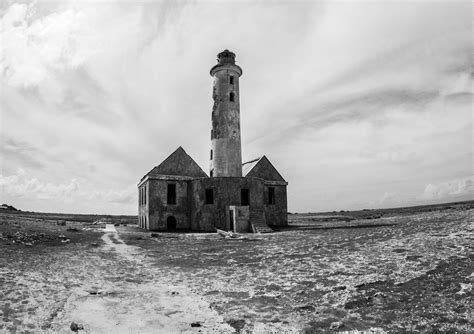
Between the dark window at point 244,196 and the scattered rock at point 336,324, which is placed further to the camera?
the dark window at point 244,196

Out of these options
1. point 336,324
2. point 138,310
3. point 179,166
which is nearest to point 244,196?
point 179,166

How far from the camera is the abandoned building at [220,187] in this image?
29.2m

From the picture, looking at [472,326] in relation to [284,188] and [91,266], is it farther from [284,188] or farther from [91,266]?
[284,188]

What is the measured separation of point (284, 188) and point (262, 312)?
28.1 meters

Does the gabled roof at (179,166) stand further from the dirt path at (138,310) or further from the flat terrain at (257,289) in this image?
the dirt path at (138,310)

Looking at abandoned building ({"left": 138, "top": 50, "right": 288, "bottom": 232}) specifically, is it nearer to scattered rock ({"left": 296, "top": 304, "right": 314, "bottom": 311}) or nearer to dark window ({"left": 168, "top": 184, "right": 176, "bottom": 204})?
dark window ({"left": 168, "top": 184, "right": 176, "bottom": 204})

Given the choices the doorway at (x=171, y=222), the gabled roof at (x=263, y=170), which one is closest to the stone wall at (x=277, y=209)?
the gabled roof at (x=263, y=170)

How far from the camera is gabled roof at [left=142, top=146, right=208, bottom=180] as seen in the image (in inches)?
1254

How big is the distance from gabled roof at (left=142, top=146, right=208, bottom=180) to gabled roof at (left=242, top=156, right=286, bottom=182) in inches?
200

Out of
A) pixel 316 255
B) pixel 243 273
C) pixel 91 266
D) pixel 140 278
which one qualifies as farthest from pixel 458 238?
pixel 91 266

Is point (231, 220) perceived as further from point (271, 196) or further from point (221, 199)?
point (271, 196)

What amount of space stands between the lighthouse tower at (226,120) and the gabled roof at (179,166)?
1.83m

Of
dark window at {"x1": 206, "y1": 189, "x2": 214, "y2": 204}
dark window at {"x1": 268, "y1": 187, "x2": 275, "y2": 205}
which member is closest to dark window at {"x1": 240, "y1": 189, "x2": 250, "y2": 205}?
dark window at {"x1": 206, "y1": 189, "x2": 214, "y2": 204}

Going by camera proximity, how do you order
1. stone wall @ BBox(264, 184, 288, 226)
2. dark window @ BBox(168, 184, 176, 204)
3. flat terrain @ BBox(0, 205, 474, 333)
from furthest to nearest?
stone wall @ BBox(264, 184, 288, 226), dark window @ BBox(168, 184, 176, 204), flat terrain @ BBox(0, 205, 474, 333)
